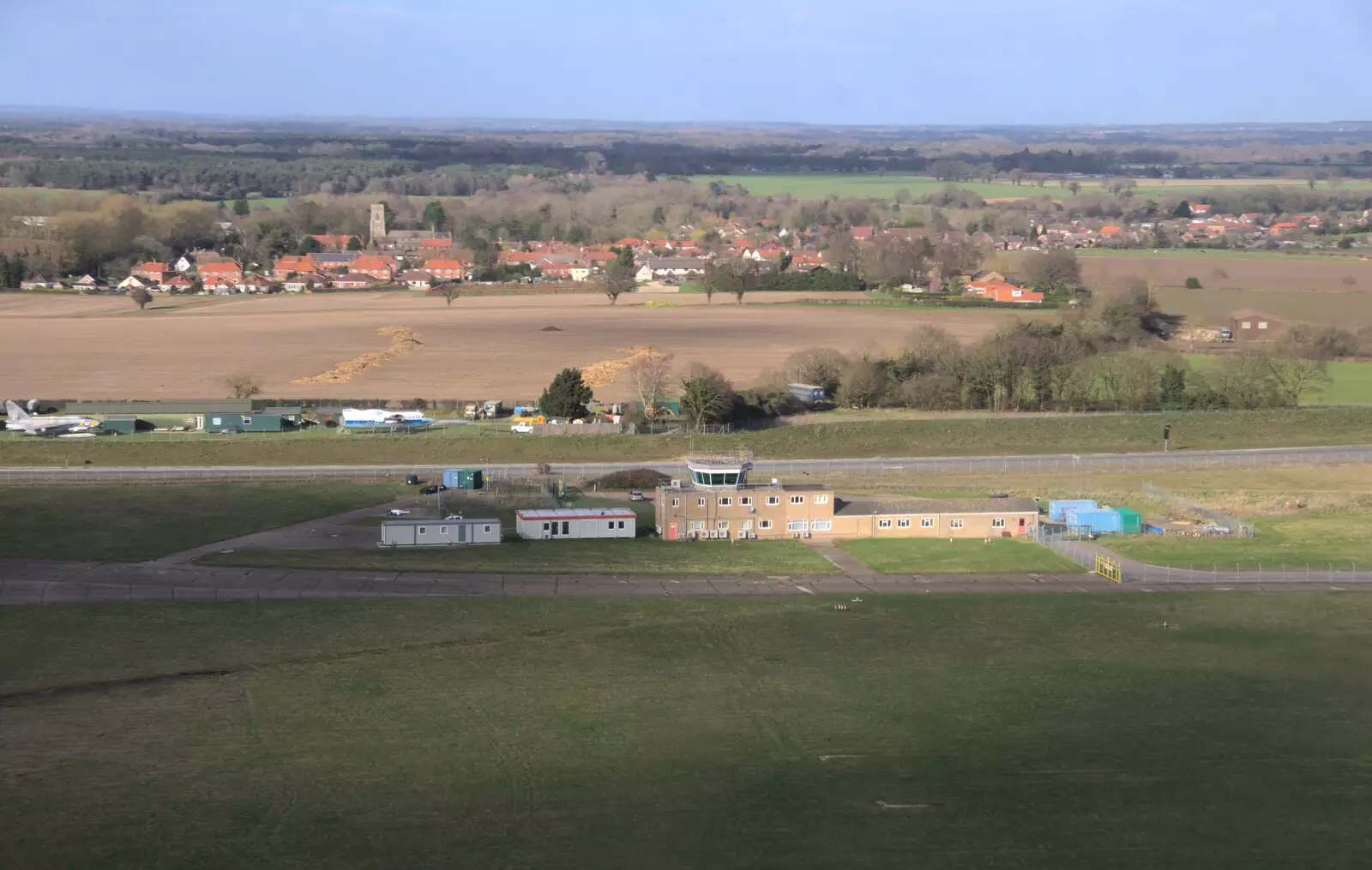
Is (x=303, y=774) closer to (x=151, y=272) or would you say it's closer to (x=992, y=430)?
(x=992, y=430)

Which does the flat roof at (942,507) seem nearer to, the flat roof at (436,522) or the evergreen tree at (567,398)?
the flat roof at (436,522)

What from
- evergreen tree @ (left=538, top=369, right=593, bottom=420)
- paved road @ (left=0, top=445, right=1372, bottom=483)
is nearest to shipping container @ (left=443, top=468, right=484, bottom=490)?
paved road @ (left=0, top=445, right=1372, bottom=483)

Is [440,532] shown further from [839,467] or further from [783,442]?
[783,442]

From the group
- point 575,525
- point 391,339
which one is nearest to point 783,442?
point 575,525

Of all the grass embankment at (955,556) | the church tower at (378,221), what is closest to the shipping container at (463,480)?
the grass embankment at (955,556)

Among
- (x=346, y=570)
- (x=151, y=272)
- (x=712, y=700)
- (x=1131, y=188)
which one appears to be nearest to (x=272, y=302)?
(x=151, y=272)
